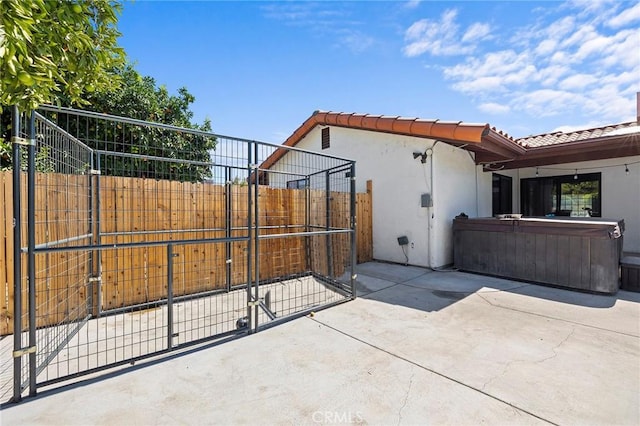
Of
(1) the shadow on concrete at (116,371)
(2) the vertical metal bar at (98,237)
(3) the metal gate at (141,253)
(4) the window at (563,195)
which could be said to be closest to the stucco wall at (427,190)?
(4) the window at (563,195)

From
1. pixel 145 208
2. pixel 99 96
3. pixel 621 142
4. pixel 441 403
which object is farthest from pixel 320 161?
pixel 441 403

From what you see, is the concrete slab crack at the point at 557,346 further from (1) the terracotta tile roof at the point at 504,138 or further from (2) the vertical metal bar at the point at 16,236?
(2) the vertical metal bar at the point at 16,236

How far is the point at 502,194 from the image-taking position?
882cm

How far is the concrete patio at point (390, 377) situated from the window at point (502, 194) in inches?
207

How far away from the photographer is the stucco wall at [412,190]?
20.7 feet

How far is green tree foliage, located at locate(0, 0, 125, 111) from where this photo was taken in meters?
1.26

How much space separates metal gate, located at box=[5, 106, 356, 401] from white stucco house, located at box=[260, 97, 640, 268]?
5.64ft

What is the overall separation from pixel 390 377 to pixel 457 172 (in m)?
5.83

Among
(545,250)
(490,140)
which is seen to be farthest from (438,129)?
(545,250)

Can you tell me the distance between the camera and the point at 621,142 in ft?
18.1

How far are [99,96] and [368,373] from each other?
8.92 m

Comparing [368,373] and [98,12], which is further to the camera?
[368,373]

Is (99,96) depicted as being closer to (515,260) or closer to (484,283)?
(484,283)

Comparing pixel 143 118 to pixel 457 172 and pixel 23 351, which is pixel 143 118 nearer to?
pixel 23 351
